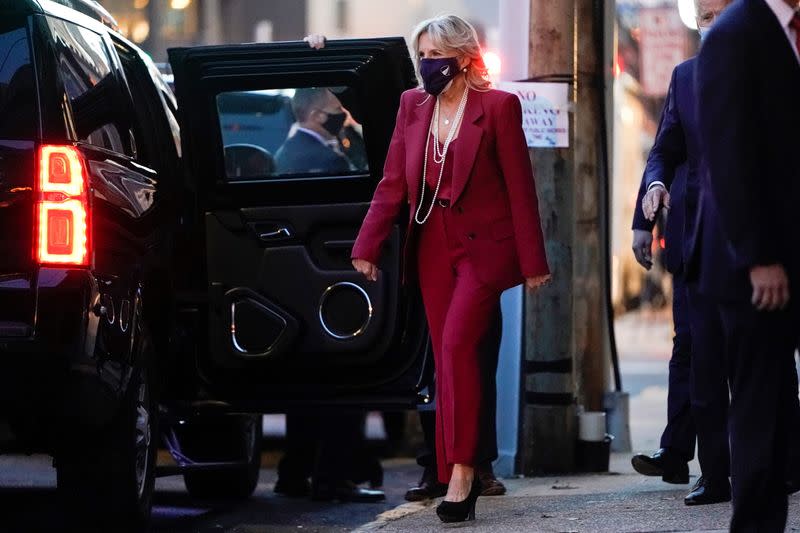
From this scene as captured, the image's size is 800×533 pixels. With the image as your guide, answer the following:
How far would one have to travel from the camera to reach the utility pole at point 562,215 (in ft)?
26.5

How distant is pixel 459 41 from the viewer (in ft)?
20.2

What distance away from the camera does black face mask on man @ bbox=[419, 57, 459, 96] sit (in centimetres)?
616

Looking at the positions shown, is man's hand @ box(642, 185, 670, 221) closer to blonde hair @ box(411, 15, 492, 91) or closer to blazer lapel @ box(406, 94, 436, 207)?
blonde hair @ box(411, 15, 492, 91)

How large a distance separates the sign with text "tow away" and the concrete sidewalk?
60.1 inches

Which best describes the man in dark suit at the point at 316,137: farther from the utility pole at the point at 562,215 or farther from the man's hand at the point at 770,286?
the man's hand at the point at 770,286

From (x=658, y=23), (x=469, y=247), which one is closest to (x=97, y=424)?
(x=469, y=247)

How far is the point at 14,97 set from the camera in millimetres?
5559

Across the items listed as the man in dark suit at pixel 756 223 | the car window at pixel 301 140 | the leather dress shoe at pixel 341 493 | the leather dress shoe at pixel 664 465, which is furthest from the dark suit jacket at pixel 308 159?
the man in dark suit at pixel 756 223

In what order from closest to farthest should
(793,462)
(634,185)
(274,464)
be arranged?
(793,462) < (274,464) < (634,185)

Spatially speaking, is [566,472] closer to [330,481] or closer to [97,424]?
[330,481]

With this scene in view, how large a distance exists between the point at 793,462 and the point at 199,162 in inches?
107

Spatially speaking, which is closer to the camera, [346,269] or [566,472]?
[346,269]

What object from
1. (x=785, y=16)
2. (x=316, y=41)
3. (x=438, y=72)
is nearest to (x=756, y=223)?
(x=785, y=16)

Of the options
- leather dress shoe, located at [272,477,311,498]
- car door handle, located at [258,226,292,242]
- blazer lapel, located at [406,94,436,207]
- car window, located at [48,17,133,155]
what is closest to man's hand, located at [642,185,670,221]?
blazer lapel, located at [406,94,436,207]
